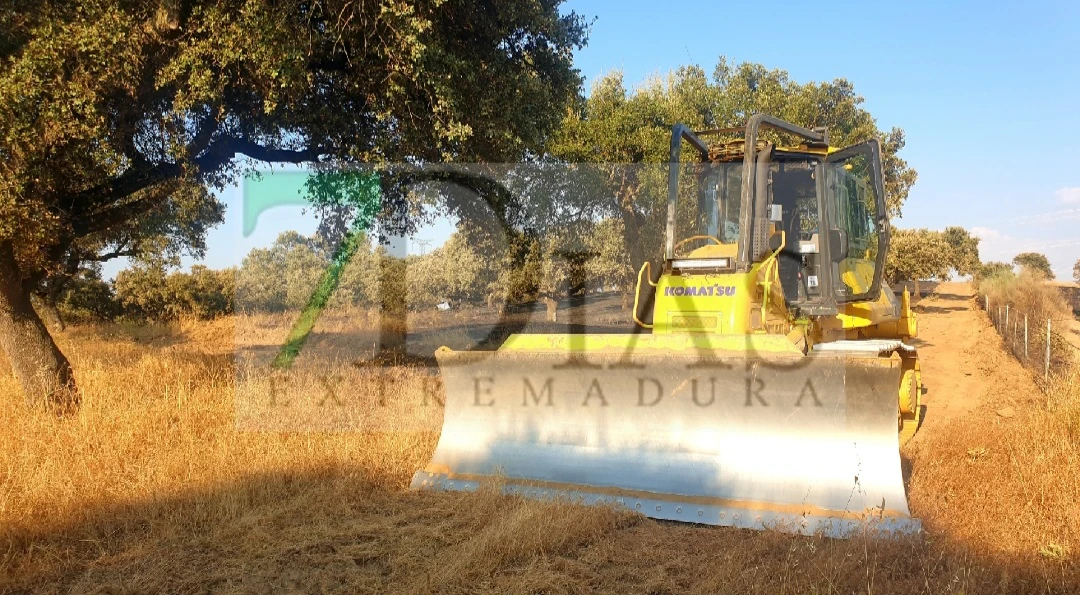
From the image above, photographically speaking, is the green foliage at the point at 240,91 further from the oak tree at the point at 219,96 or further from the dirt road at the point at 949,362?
the dirt road at the point at 949,362

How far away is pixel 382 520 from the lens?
5070 millimetres

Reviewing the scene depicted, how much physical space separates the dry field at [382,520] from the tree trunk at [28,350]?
10.1 inches

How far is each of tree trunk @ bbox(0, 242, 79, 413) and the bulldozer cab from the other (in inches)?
259

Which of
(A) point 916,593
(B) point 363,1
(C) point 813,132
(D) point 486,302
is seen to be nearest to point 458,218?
(B) point 363,1

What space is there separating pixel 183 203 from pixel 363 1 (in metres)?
6.85

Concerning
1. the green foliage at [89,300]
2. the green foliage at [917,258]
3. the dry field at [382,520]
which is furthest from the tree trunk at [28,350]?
the green foliage at [917,258]

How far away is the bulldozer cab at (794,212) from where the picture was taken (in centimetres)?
637

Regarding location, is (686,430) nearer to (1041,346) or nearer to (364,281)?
(1041,346)

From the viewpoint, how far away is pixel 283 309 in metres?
22.6

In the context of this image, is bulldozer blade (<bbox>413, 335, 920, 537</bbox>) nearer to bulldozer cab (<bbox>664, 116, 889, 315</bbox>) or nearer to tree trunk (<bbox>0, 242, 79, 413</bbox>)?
bulldozer cab (<bbox>664, 116, 889, 315</bbox>)

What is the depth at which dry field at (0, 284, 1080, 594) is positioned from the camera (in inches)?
158

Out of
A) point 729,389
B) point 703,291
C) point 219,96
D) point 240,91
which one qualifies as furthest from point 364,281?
point 729,389

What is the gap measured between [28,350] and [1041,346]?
14.1m

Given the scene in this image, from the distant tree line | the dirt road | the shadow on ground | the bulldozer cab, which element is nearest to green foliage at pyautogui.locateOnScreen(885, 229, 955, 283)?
the dirt road
